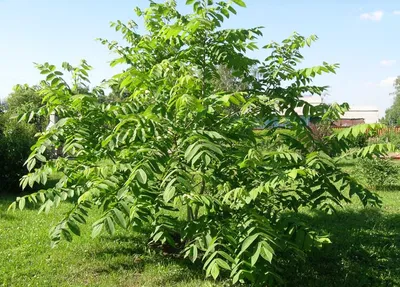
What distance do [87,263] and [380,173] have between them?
26.7ft

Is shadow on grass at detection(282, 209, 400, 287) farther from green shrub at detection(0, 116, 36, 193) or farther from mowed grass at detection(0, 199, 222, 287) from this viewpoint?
green shrub at detection(0, 116, 36, 193)

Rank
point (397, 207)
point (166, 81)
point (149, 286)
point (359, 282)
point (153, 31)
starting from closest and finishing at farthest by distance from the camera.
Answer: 1. point (166, 81)
2. point (149, 286)
3. point (359, 282)
4. point (153, 31)
5. point (397, 207)

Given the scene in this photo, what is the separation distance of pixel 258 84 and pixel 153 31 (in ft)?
4.60

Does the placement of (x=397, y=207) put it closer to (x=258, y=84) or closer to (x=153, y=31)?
(x=258, y=84)

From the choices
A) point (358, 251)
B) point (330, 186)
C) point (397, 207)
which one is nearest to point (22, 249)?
point (330, 186)

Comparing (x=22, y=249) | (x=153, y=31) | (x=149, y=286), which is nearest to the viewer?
(x=149, y=286)

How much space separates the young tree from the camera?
3.29m

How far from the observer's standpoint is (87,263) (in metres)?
4.89

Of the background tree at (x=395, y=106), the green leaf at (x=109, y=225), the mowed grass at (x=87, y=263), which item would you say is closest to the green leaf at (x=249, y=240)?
the green leaf at (x=109, y=225)

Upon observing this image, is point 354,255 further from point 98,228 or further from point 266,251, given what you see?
point 98,228

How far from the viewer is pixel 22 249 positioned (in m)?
5.35

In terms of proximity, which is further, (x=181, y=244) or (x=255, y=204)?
(x=181, y=244)

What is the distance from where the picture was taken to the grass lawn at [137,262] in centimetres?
445

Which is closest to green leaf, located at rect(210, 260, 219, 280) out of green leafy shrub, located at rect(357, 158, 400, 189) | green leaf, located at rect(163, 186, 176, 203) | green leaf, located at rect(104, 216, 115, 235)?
green leaf, located at rect(163, 186, 176, 203)
